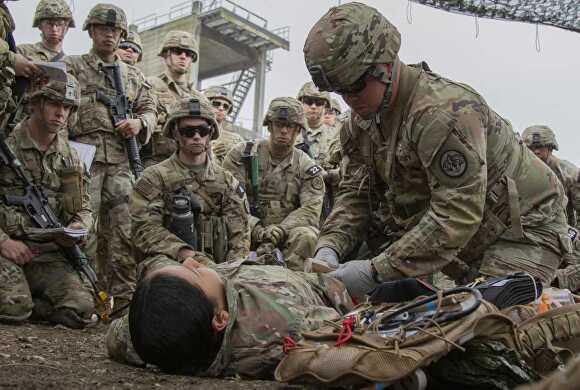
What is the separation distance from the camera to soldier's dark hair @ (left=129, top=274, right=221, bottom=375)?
2.67 meters

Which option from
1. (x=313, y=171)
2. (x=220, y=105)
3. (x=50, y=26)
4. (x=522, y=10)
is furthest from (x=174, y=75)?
(x=522, y=10)

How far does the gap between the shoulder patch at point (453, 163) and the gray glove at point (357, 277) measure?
558 mm

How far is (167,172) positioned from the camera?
523 centimetres

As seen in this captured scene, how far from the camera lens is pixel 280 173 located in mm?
6559

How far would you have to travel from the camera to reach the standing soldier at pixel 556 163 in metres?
8.85

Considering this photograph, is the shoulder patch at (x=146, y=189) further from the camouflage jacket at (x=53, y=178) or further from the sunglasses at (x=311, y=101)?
the sunglasses at (x=311, y=101)

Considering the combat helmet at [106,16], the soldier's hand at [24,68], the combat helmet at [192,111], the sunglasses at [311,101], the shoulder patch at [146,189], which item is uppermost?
the combat helmet at [106,16]

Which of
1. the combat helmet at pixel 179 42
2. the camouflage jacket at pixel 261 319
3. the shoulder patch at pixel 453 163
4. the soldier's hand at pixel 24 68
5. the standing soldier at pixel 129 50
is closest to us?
the camouflage jacket at pixel 261 319

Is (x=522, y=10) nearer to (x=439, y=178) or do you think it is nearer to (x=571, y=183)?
(x=439, y=178)

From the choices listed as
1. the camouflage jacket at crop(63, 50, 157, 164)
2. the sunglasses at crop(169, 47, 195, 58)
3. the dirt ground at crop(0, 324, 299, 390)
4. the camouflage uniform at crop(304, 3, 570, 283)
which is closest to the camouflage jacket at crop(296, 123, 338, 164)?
the sunglasses at crop(169, 47, 195, 58)

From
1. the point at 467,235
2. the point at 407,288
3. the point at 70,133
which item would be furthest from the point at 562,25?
the point at 70,133

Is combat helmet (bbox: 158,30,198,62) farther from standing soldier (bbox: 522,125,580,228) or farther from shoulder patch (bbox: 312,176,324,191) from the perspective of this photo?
standing soldier (bbox: 522,125,580,228)

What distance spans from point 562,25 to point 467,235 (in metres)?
1.94

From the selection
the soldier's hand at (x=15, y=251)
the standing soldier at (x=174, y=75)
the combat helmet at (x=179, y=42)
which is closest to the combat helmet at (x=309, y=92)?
the standing soldier at (x=174, y=75)
